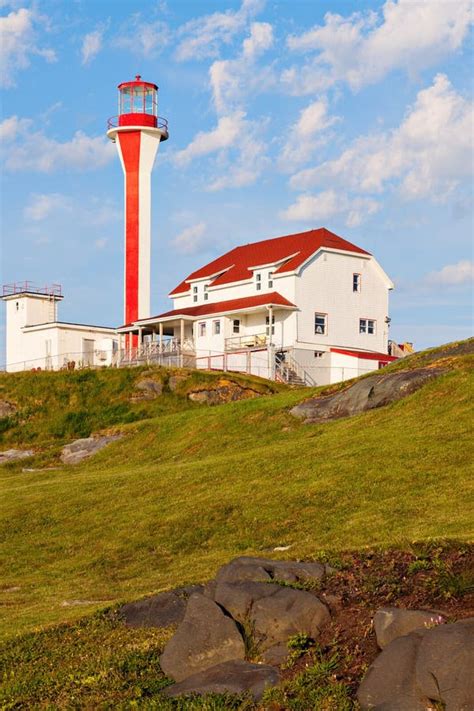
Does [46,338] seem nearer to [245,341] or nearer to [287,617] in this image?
[245,341]

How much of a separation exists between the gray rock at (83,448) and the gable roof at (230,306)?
818 inches

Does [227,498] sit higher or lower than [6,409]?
lower

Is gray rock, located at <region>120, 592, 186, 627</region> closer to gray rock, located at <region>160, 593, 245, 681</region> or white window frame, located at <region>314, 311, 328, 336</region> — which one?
gray rock, located at <region>160, 593, 245, 681</region>

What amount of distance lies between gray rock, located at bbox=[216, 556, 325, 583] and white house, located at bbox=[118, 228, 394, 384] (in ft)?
150

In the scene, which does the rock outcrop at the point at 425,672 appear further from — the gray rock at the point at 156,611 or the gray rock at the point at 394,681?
the gray rock at the point at 156,611

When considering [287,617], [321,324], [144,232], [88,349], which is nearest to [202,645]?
[287,617]

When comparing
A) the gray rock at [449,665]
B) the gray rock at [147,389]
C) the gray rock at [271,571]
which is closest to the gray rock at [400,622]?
the gray rock at [449,665]

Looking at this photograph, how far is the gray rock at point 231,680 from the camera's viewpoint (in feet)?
37.0

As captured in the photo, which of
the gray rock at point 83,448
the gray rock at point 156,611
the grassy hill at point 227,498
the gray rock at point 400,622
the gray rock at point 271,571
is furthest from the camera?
the gray rock at point 83,448

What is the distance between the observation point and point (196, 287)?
240 feet

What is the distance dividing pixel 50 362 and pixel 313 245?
2312cm

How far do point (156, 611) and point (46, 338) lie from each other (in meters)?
64.7

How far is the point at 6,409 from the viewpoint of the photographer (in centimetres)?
5503

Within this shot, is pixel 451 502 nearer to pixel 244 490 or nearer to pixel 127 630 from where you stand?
pixel 244 490
